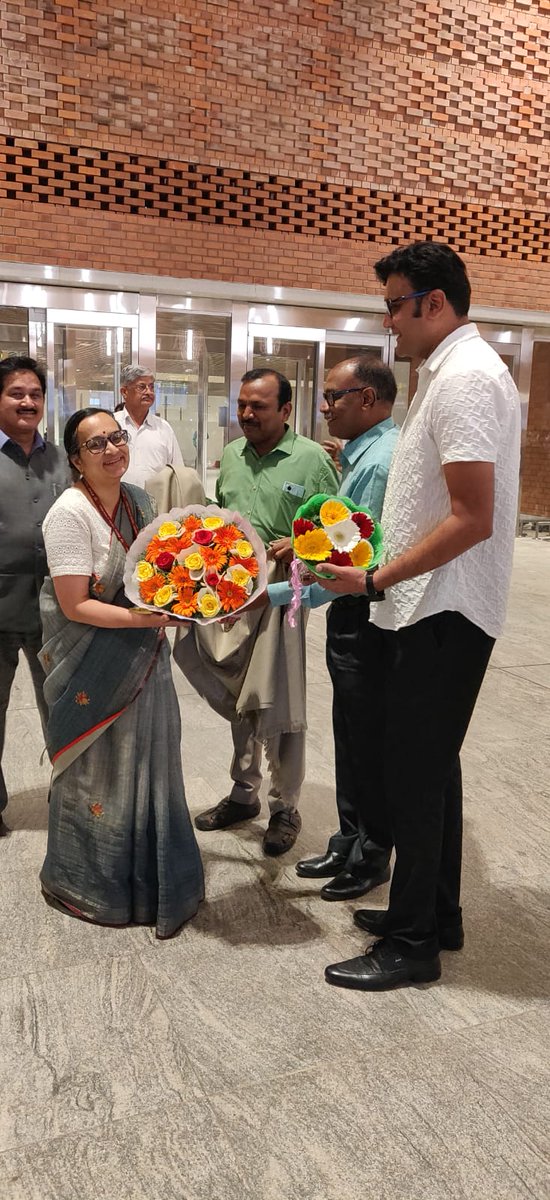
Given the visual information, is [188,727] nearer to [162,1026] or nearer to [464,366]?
[162,1026]

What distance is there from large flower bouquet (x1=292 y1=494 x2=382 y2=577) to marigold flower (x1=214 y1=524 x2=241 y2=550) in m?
0.20

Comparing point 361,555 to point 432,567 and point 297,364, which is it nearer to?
point 432,567

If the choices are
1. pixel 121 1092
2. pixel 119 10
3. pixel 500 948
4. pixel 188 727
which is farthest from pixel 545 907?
pixel 119 10

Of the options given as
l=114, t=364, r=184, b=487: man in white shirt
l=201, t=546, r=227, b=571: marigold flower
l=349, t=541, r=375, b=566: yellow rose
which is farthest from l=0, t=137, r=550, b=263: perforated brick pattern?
Result: l=349, t=541, r=375, b=566: yellow rose

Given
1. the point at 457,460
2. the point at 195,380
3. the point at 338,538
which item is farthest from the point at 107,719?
the point at 195,380

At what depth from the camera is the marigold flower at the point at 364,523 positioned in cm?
223

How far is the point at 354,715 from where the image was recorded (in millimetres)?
2801

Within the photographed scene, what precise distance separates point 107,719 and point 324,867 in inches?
38.2

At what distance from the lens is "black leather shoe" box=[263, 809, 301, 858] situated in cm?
315

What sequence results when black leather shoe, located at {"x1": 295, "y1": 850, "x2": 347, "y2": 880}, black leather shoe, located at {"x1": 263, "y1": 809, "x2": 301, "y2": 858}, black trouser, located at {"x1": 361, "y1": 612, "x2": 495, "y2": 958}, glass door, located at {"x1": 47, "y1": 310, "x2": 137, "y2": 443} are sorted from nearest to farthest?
1. black trouser, located at {"x1": 361, "y1": 612, "x2": 495, "y2": 958}
2. black leather shoe, located at {"x1": 295, "y1": 850, "x2": 347, "y2": 880}
3. black leather shoe, located at {"x1": 263, "y1": 809, "x2": 301, "y2": 858}
4. glass door, located at {"x1": 47, "y1": 310, "x2": 137, "y2": 443}

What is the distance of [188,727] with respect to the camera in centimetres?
451

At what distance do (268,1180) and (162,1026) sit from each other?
1.81ft

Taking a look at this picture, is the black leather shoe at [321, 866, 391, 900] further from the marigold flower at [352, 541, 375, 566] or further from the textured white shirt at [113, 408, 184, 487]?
the textured white shirt at [113, 408, 184, 487]

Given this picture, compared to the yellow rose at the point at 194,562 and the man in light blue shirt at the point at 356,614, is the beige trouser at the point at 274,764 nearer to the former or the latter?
the man in light blue shirt at the point at 356,614
